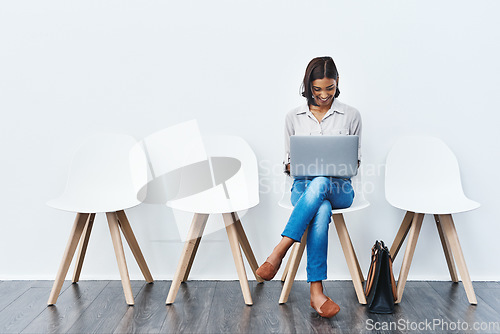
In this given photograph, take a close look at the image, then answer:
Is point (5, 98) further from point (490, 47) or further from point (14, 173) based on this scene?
point (490, 47)

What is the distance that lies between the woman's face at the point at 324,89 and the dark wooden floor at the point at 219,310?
989mm

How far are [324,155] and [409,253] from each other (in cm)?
67

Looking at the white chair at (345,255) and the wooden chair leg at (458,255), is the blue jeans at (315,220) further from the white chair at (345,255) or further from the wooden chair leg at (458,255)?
the wooden chair leg at (458,255)

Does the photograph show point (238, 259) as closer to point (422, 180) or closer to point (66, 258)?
point (66, 258)

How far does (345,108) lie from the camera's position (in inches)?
97.6

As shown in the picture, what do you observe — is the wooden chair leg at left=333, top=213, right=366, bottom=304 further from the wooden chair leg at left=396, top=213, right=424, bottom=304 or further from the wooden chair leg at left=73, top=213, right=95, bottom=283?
the wooden chair leg at left=73, top=213, right=95, bottom=283

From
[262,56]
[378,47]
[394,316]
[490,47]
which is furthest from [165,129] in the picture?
[490,47]

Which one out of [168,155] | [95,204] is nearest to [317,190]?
[168,155]

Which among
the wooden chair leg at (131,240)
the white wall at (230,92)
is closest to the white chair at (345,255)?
the white wall at (230,92)

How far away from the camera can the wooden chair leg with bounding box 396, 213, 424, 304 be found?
231 cm

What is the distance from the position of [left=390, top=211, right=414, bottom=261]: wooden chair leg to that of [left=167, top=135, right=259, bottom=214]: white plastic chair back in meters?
0.78

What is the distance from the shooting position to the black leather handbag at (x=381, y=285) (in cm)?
213

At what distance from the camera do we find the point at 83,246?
2598 millimetres

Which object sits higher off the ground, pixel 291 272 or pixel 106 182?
pixel 106 182
